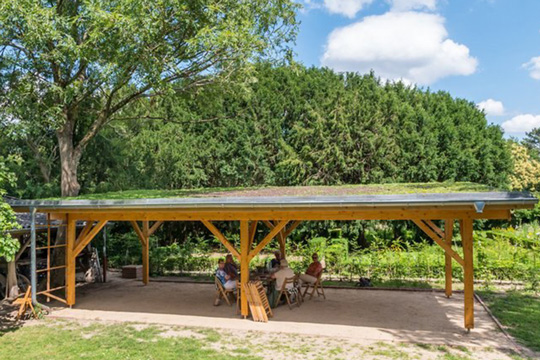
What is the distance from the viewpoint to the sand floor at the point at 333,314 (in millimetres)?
7814

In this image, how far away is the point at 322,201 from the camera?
735 centimetres

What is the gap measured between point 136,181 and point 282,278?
10.9 metres

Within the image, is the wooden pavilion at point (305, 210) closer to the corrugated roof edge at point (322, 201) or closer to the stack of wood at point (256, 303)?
the corrugated roof edge at point (322, 201)

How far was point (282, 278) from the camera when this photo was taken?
9.78 meters

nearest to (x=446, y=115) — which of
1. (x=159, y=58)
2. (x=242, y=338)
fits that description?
(x=159, y=58)

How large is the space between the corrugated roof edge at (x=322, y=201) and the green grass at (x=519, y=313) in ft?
8.30

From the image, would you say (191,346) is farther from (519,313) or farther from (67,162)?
(67,162)

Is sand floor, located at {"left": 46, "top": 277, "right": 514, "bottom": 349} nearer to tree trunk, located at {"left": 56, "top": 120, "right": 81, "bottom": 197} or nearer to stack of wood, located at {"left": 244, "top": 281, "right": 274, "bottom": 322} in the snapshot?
stack of wood, located at {"left": 244, "top": 281, "right": 274, "bottom": 322}

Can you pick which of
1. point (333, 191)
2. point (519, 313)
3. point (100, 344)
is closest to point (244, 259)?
point (333, 191)

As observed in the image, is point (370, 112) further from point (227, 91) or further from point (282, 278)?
point (282, 278)

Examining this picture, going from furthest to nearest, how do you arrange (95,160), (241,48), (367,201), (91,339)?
(95,160) < (241,48) < (91,339) < (367,201)

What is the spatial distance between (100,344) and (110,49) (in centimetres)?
665

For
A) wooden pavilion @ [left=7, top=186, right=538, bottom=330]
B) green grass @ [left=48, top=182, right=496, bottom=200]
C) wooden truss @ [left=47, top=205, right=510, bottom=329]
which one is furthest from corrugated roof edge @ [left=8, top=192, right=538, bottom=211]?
green grass @ [left=48, top=182, right=496, bottom=200]

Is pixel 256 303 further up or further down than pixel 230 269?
further down
